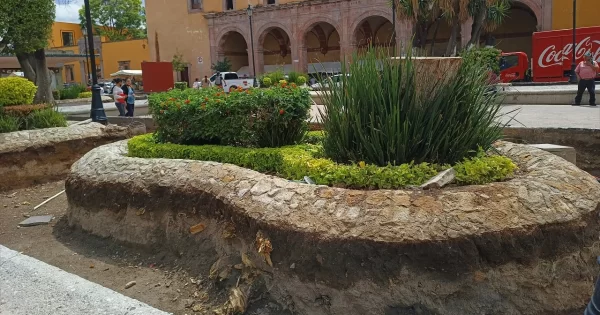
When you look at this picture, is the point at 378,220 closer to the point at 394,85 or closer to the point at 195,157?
the point at 394,85

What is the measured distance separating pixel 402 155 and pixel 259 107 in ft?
5.69

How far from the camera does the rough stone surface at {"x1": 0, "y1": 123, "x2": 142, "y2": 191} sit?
333 inches

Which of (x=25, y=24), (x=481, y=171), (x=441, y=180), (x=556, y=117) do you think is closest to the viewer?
(x=441, y=180)

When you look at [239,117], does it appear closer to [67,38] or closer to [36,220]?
[36,220]

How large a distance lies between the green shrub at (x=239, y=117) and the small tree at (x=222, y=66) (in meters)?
33.6

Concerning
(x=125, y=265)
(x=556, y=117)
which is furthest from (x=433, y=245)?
(x=556, y=117)

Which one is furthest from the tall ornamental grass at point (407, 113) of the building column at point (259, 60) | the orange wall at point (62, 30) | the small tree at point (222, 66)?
the orange wall at point (62, 30)

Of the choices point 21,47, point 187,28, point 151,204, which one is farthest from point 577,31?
point 187,28

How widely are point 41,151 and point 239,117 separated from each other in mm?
5101

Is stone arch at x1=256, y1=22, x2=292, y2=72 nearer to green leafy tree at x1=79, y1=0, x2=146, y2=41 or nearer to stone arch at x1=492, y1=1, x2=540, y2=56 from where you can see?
stone arch at x1=492, y1=1, x2=540, y2=56

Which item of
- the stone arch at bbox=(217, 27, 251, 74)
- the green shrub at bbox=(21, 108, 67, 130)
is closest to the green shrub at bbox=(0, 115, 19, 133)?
the green shrub at bbox=(21, 108, 67, 130)

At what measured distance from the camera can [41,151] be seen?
880 cm

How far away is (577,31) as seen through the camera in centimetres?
2423

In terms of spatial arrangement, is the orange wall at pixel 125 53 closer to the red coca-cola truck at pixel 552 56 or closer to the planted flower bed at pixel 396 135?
the red coca-cola truck at pixel 552 56
